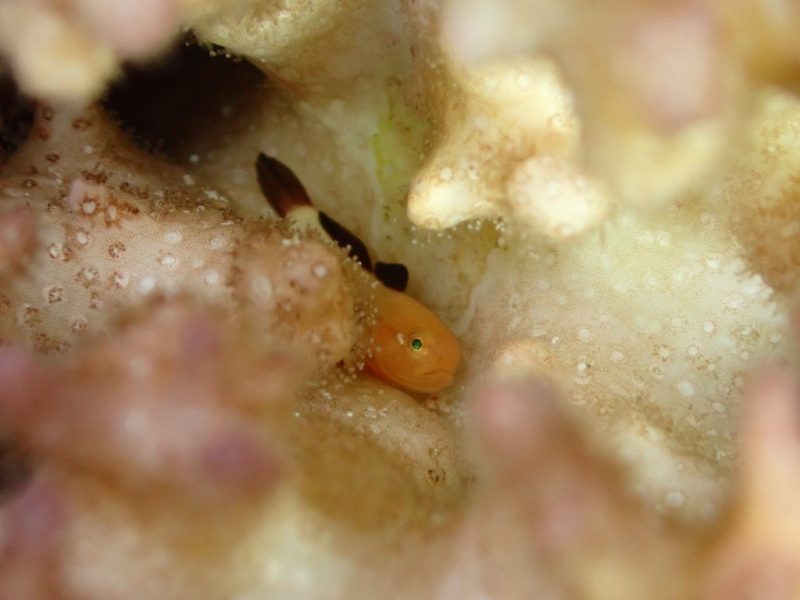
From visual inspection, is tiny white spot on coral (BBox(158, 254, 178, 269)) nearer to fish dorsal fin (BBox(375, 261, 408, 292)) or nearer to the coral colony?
the coral colony

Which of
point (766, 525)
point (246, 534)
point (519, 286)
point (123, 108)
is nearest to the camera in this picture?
point (766, 525)

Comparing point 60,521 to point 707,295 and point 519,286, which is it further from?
point 707,295

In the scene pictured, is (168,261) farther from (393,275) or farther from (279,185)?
(393,275)

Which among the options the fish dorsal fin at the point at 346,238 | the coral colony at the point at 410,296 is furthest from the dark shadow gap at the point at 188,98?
the fish dorsal fin at the point at 346,238

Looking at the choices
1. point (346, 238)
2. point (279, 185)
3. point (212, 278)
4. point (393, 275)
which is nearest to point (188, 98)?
point (279, 185)

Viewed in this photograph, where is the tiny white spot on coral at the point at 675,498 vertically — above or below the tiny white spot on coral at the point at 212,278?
above

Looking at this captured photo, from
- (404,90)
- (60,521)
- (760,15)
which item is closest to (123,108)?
(404,90)

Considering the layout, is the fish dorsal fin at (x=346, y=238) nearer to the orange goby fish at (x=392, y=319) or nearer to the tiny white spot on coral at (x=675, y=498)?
the orange goby fish at (x=392, y=319)
